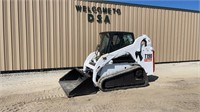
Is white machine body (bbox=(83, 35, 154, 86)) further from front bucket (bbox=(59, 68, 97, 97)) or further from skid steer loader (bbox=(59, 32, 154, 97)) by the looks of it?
front bucket (bbox=(59, 68, 97, 97))

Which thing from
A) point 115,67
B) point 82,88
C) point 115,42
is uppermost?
point 115,42

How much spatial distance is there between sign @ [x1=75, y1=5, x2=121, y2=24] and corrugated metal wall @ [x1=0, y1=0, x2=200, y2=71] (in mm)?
152

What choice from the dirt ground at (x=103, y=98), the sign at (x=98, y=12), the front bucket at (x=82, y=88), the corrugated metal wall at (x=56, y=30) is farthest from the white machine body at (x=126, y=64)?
the sign at (x=98, y=12)

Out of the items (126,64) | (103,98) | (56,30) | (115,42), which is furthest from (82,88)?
(56,30)

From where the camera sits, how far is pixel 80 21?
10.2 meters

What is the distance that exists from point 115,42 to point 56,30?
3799 mm

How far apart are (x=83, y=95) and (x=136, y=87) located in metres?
1.78

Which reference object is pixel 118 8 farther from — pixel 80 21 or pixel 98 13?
pixel 80 21

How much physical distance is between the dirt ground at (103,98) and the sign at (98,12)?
3986mm

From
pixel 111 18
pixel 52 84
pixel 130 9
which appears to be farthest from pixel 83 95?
pixel 130 9

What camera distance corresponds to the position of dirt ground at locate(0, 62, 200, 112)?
16.1ft

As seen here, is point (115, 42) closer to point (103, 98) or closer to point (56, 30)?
point (103, 98)

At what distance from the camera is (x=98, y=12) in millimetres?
10500

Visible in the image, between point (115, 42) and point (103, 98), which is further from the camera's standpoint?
point (115, 42)
